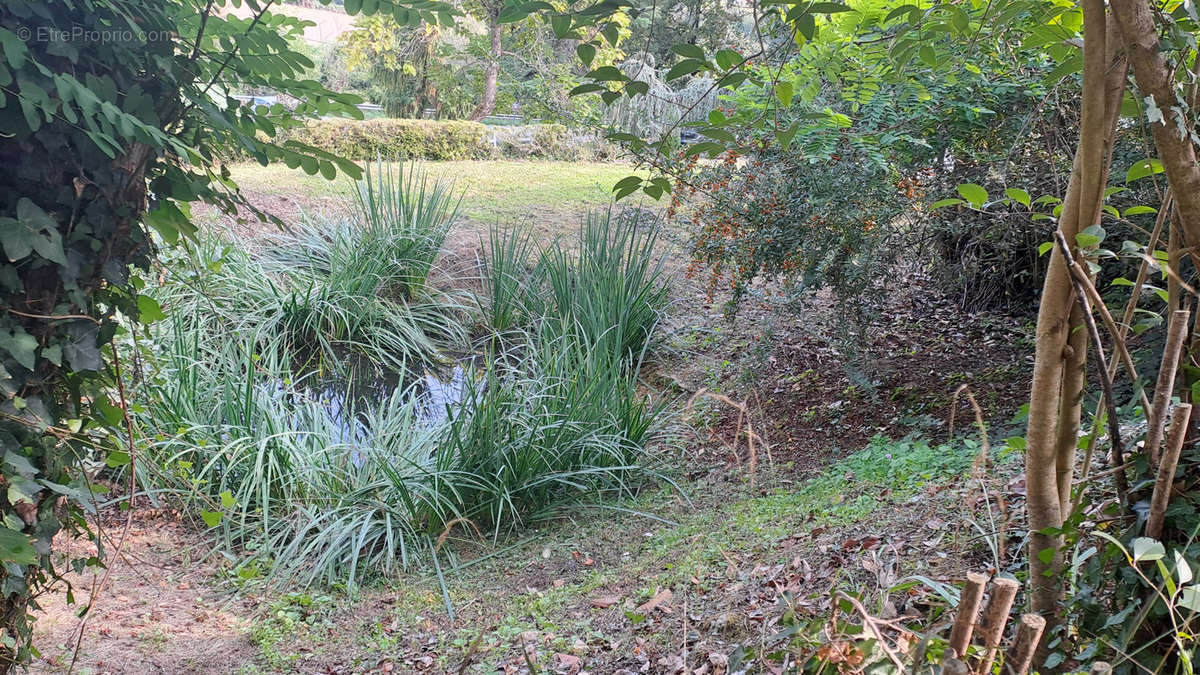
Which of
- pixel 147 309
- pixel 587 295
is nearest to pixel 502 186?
pixel 587 295

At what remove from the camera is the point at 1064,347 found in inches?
57.2

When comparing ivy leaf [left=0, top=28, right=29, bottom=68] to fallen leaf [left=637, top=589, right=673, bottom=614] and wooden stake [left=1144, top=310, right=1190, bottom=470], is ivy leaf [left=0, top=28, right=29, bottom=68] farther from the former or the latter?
fallen leaf [left=637, top=589, right=673, bottom=614]

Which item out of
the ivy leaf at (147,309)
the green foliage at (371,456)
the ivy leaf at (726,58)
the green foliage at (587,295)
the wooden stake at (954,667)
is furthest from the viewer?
the green foliage at (587,295)

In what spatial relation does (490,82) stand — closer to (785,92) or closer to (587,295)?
(587,295)

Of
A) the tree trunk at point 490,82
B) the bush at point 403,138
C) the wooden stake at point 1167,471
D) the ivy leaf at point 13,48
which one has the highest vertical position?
the tree trunk at point 490,82

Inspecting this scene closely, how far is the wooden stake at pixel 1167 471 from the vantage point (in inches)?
51.3

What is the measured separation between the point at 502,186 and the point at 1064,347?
971 cm

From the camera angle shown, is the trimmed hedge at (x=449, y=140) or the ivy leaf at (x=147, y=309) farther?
the trimmed hedge at (x=449, y=140)

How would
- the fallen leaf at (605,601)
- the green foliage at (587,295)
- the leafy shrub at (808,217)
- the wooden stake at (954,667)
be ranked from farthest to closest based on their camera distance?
the green foliage at (587,295) < the leafy shrub at (808,217) < the fallen leaf at (605,601) < the wooden stake at (954,667)

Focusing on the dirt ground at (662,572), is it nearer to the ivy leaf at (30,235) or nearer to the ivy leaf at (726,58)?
the ivy leaf at (30,235)

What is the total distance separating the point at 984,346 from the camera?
4855 millimetres

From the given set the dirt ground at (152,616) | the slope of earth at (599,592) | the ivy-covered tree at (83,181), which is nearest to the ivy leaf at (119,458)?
the ivy-covered tree at (83,181)

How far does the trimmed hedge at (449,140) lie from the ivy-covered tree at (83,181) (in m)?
10.4

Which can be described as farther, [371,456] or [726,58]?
[371,456]
